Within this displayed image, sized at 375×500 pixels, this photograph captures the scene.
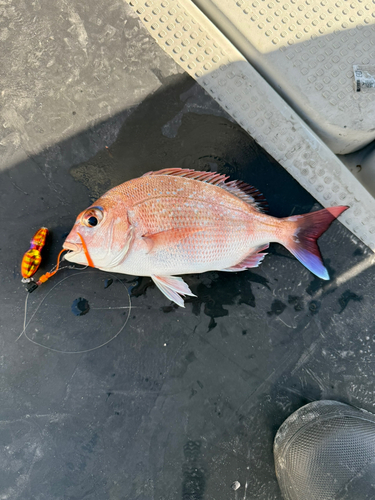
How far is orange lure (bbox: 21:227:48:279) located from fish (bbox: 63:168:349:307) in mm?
394

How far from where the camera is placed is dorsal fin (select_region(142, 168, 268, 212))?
5.81ft

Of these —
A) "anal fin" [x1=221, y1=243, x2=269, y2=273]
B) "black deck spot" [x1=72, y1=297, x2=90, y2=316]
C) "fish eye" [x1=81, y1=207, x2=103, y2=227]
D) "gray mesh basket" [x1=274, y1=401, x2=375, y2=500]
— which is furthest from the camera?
"black deck spot" [x1=72, y1=297, x2=90, y2=316]

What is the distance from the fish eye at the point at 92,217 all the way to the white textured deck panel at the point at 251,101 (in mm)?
1207

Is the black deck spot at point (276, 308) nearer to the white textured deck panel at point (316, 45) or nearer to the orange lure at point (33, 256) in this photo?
the white textured deck panel at point (316, 45)

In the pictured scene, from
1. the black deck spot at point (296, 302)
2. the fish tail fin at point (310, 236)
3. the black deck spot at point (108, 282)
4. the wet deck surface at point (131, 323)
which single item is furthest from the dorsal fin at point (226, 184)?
the black deck spot at point (108, 282)

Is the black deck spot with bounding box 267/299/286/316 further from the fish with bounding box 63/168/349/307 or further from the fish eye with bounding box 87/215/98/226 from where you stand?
the fish eye with bounding box 87/215/98/226

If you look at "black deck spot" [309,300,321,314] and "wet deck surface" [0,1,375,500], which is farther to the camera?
"black deck spot" [309,300,321,314]

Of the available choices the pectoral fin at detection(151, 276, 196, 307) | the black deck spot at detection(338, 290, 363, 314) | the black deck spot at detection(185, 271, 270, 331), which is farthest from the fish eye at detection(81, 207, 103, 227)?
the black deck spot at detection(338, 290, 363, 314)

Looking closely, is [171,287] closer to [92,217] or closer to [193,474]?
[92,217]

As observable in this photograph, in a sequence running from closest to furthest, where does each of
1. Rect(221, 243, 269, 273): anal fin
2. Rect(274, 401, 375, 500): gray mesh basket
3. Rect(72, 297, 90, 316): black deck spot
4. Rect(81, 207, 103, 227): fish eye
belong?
1. Rect(81, 207, 103, 227): fish eye
2. Rect(274, 401, 375, 500): gray mesh basket
3. Rect(221, 243, 269, 273): anal fin
4. Rect(72, 297, 90, 316): black deck spot

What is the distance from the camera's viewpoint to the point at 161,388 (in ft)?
6.34

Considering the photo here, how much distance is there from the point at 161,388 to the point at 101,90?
2.19 metres

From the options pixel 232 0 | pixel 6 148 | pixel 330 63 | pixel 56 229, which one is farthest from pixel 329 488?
pixel 232 0

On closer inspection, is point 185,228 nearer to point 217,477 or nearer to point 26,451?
point 217,477
